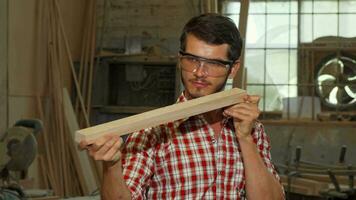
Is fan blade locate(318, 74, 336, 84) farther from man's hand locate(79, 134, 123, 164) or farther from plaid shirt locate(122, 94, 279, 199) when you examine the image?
man's hand locate(79, 134, 123, 164)

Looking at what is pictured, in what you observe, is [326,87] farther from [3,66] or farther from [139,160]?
Answer: [139,160]

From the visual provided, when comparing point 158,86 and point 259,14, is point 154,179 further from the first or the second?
point 259,14

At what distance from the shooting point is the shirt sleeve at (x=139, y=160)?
175cm

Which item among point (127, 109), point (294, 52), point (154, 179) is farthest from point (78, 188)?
point (154, 179)

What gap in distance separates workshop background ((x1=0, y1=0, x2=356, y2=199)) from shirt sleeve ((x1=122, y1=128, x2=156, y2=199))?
4.16 metres

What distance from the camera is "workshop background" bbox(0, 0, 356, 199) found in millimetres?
6055

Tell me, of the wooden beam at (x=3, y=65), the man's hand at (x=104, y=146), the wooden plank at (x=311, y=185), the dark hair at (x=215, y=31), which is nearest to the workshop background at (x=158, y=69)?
the wooden beam at (x=3, y=65)

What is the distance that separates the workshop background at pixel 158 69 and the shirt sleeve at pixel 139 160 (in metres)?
4.16

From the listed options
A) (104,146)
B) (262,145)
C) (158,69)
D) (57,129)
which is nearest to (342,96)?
(158,69)

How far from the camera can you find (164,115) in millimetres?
1668

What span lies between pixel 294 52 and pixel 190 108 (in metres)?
5.98

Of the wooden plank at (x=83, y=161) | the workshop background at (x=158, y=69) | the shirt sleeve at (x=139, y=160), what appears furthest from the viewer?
the workshop background at (x=158, y=69)

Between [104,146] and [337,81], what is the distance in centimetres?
610

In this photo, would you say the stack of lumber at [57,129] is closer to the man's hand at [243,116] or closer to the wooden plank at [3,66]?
the wooden plank at [3,66]
